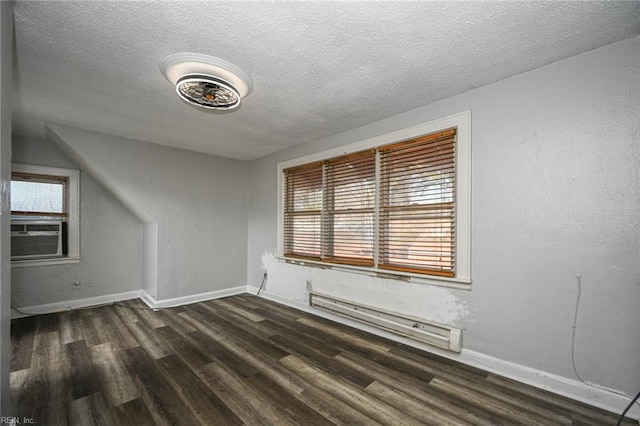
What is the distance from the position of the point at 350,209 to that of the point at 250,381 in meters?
2.12

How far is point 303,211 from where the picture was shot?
13.4 feet

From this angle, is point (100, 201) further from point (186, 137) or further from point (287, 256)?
point (287, 256)

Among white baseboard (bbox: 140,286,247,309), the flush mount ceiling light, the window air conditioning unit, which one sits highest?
the flush mount ceiling light

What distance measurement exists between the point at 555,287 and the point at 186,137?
14.4 ft

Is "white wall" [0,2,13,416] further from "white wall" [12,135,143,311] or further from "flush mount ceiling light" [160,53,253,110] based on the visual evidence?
"white wall" [12,135,143,311]

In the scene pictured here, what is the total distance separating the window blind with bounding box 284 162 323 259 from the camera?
12.8 feet

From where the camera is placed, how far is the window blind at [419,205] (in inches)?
103

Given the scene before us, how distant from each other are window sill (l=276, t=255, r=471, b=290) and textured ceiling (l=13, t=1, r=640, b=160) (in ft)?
5.71

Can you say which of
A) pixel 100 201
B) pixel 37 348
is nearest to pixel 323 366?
pixel 37 348

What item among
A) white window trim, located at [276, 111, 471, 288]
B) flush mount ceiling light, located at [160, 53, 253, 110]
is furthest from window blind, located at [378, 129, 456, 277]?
flush mount ceiling light, located at [160, 53, 253, 110]

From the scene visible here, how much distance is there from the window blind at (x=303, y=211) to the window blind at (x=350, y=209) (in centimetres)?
17

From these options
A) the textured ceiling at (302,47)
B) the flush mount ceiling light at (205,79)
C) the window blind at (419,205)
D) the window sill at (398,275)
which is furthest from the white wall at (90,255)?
the window blind at (419,205)

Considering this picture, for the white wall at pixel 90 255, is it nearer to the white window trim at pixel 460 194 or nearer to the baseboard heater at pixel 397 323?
the baseboard heater at pixel 397 323

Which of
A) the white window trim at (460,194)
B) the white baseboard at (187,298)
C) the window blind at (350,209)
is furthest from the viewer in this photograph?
the white baseboard at (187,298)
